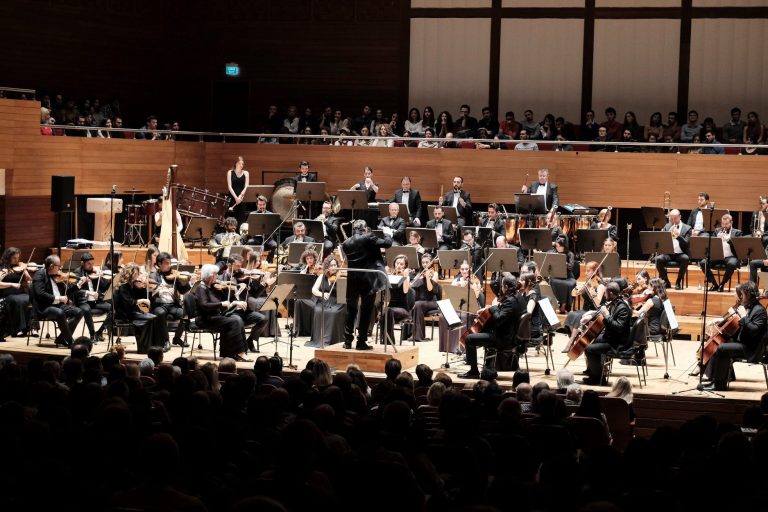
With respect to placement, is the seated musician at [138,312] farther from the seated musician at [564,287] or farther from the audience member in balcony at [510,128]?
the audience member in balcony at [510,128]

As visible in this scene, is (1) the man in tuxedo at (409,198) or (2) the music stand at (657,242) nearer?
(2) the music stand at (657,242)

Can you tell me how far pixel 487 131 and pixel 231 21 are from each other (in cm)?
688

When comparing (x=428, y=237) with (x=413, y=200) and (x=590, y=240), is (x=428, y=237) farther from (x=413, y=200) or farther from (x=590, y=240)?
(x=413, y=200)

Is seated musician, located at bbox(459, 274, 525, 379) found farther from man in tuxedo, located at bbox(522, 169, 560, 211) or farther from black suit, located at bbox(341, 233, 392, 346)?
man in tuxedo, located at bbox(522, 169, 560, 211)

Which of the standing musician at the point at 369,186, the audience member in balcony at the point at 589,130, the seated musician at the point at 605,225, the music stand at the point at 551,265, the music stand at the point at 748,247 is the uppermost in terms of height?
the audience member in balcony at the point at 589,130

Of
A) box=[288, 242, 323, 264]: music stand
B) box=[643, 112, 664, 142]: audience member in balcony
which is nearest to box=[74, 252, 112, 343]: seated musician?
box=[288, 242, 323, 264]: music stand

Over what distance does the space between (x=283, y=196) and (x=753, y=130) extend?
828 centimetres

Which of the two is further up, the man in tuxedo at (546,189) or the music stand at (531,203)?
the man in tuxedo at (546,189)

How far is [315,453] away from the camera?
5.48 m

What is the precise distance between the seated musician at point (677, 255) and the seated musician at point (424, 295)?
11.5 feet

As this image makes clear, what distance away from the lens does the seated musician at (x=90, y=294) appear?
1374 cm

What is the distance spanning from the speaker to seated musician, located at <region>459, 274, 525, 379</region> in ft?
26.6

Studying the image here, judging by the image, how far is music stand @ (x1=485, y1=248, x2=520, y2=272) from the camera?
13.8 m

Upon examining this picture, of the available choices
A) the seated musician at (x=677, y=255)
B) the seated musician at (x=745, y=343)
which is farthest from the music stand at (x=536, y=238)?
the seated musician at (x=745, y=343)
